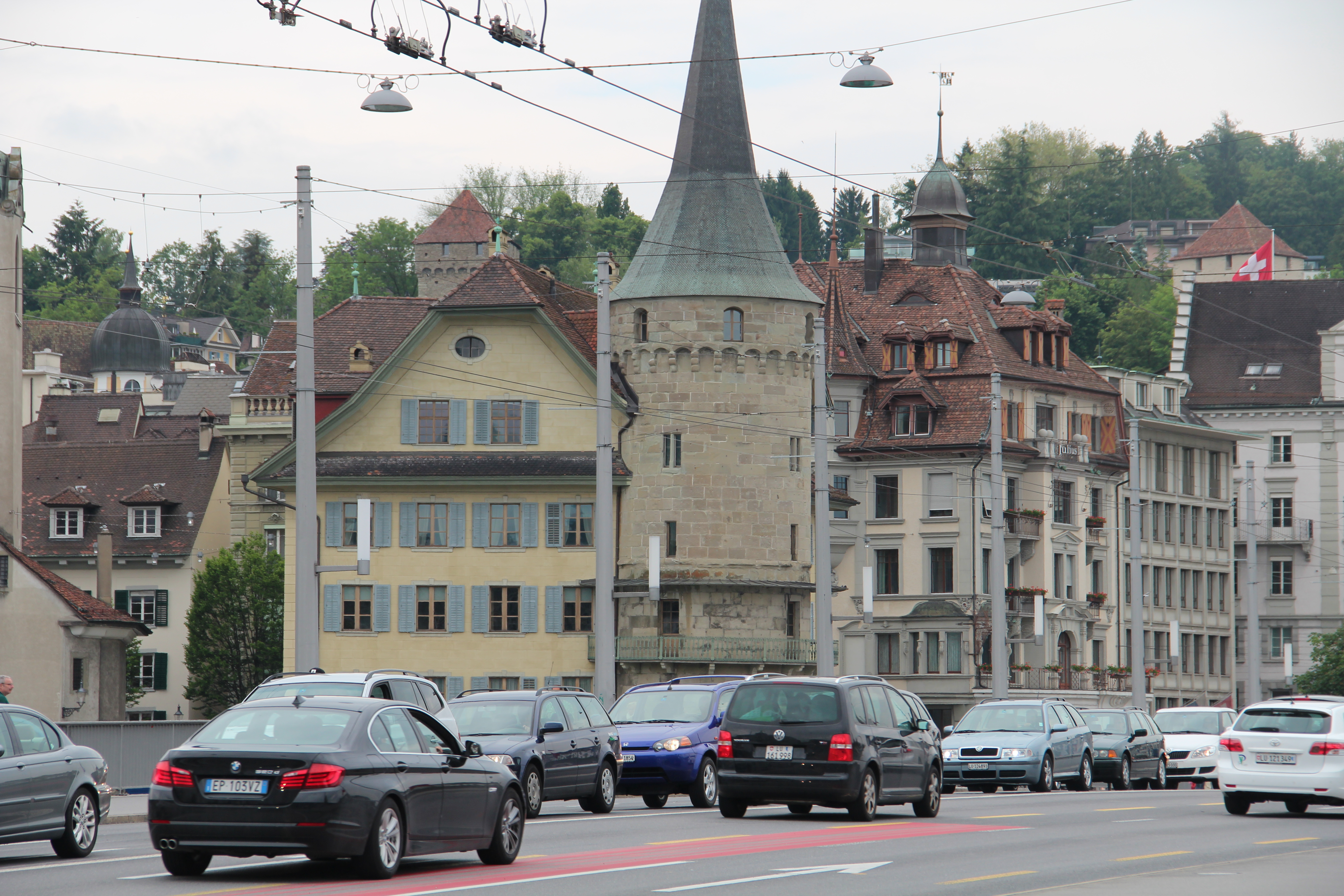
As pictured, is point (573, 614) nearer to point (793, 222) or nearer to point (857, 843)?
point (857, 843)

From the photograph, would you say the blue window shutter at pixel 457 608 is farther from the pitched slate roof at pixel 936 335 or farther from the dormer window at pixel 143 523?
the dormer window at pixel 143 523

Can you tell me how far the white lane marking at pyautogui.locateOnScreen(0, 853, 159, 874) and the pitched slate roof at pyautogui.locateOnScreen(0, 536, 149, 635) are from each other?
35252 millimetres

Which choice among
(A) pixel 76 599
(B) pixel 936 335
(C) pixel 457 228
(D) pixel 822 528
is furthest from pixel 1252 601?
(C) pixel 457 228

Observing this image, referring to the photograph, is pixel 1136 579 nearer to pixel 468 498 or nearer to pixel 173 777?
pixel 468 498

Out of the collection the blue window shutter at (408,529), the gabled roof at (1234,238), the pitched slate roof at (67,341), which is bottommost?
the blue window shutter at (408,529)

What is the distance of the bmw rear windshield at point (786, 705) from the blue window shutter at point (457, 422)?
124 feet

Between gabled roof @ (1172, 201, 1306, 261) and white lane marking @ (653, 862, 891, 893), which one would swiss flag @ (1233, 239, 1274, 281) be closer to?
gabled roof @ (1172, 201, 1306, 261)

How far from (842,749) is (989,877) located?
617 centimetres

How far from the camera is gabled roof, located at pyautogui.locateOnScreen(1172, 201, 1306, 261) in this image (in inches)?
5832

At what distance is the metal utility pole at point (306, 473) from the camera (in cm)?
2808

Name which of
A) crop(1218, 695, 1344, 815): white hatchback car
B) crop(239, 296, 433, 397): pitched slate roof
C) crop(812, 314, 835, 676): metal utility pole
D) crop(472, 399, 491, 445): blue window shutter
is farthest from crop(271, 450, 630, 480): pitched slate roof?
crop(1218, 695, 1344, 815): white hatchback car

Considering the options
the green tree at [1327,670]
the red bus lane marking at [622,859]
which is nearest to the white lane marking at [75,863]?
the red bus lane marking at [622,859]

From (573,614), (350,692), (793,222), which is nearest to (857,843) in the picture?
(350,692)

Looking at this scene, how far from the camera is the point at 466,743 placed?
1747 centimetres
